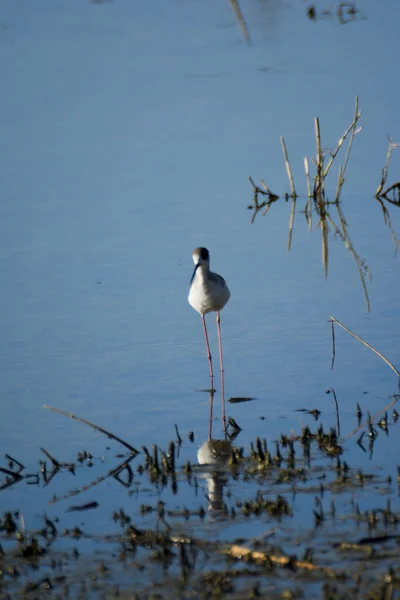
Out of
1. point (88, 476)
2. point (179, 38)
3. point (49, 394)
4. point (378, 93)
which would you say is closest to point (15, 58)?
point (179, 38)

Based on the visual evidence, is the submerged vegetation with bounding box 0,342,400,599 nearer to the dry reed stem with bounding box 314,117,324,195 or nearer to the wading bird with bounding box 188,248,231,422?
the wading bird with bounding box 188,248,231,422

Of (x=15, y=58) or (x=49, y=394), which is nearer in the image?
(x=49, y=394)

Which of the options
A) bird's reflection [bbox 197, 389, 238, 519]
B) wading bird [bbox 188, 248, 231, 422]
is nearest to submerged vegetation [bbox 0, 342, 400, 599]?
bird's reflection [bbox 197, 389, 238, 519]

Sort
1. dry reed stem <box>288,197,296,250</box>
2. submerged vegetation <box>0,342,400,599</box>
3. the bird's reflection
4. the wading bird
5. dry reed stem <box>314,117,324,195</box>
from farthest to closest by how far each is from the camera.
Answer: dry reed stem <box>314,117,324,195</box>
dry reed stem <box>288,197,296,250</box>
the wading bird
the bird's reflection
submerged vegetation <box>0,342,400,599</box>

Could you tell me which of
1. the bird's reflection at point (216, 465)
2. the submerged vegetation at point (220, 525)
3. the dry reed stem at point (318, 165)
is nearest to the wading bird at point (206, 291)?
the bird's reflection at point (216, 465)

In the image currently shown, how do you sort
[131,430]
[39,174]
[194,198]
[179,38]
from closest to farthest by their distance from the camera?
[131,430] → [194,198] → [39,174] → [179,38]

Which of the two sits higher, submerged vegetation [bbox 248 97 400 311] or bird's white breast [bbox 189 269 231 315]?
bird's white breast [bbox 189 269 231 315]

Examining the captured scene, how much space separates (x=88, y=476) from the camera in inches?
227

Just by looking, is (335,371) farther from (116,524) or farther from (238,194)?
(238,194)

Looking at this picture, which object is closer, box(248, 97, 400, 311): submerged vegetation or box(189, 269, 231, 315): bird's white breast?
box(189, 269, 231, 315): bird's white breast

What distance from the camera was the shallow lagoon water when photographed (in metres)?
6.76

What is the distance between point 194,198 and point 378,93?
4.42 metres

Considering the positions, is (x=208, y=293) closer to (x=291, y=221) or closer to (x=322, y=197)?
(x=291, y=221)

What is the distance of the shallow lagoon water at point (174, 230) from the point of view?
266 inches
